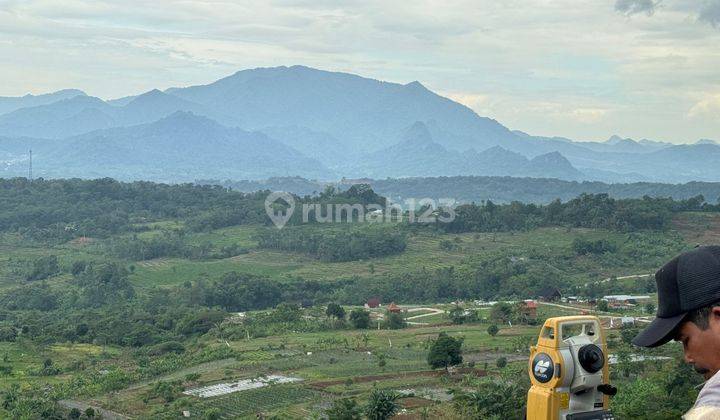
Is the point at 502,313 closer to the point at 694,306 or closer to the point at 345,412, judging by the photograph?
the point at 345,412

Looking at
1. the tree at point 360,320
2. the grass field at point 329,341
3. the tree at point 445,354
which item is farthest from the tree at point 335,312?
the tree at point 445,354

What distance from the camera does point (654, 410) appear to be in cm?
1588

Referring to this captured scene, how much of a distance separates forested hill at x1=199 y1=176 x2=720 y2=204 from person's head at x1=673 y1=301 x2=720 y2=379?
135 meters

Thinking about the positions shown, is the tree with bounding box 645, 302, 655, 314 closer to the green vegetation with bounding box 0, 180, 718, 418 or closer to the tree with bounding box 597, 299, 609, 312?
the green vegetation with bounding box 0, 180, 718, 418

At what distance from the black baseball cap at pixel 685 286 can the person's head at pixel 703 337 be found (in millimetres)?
22

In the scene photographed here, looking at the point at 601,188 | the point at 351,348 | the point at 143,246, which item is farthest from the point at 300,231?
the point at 601,188

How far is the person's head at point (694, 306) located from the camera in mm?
2445

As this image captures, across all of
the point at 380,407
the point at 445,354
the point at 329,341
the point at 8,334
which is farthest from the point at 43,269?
the point at 380,407

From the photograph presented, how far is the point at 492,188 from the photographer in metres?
151

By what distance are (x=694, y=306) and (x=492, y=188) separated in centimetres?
15030

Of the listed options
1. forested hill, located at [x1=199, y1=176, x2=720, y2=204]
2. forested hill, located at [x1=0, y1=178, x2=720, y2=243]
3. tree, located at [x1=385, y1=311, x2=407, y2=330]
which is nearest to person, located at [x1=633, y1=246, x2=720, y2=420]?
tree, located at [x1=385, y1=311, x2=407, y2=330]

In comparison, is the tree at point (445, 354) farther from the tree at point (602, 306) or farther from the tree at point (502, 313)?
the tree at point (602, 306)

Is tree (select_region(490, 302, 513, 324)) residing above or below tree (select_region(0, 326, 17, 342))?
above

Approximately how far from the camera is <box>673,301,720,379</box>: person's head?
2475 millimetres
